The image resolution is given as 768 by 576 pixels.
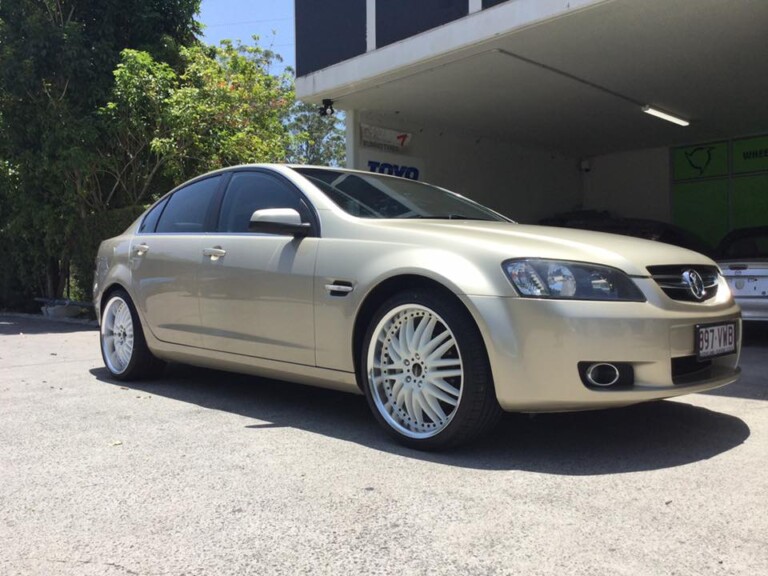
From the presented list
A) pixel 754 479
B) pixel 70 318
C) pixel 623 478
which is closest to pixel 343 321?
pixel 623 478

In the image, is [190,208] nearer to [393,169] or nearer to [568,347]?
[568,347]

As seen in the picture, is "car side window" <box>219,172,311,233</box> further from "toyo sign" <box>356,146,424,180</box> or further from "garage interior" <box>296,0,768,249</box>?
"toyo sign" <box>356,146,424,180</box>

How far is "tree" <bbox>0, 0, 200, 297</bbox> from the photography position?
11.0m

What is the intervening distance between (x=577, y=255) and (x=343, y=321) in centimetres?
125

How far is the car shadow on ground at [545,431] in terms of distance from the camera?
3205 mm

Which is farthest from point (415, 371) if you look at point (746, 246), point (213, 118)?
point (213, 118)

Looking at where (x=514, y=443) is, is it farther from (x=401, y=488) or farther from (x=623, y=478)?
(x=401, y=488)

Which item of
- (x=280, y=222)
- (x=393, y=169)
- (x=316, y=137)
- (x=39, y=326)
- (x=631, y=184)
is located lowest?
(x=39, y=326)

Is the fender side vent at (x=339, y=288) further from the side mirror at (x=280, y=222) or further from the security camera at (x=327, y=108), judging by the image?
the security camera at (x=327, y=108)

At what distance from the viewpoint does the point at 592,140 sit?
13797mm

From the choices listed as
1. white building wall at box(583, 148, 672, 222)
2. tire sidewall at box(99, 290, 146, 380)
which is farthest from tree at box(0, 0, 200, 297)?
white building wall at box(583, 148, 672, 222)

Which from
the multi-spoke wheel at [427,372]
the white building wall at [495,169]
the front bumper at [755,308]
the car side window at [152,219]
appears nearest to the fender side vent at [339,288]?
the multi-spoke wheel at [427,372]

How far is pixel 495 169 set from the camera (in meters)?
13.2

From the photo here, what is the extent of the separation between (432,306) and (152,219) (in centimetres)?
302
